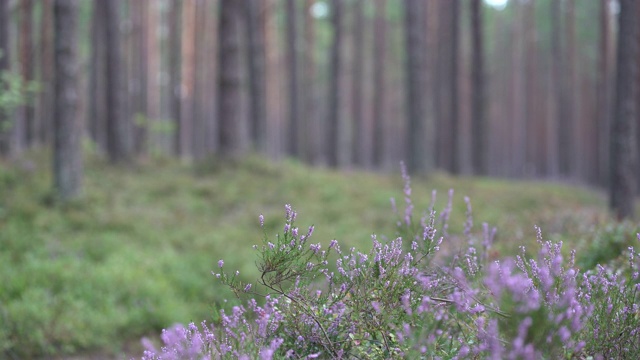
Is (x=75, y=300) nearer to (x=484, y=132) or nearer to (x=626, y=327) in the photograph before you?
(x=626, y=327)

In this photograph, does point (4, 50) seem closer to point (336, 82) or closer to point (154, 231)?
point (154, 231)

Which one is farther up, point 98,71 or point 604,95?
point 98,71

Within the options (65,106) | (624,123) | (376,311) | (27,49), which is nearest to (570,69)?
(624,123)

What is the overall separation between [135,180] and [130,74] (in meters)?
17.0

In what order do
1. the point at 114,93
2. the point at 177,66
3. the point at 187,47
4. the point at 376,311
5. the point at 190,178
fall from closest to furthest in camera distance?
1. the point at 376,311
2. the point at 190,178
3. the point at 114,93
4. the point at 177,66
5. the point at 187,47

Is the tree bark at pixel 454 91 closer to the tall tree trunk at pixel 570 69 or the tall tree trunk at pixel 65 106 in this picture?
the tall tree trunk at pixel 570 69

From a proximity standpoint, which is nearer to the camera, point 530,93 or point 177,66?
point 177,66

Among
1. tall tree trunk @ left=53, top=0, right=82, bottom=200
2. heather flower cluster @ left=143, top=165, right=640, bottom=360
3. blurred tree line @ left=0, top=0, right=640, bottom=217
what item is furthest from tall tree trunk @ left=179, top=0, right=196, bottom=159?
heather flower cluster @ left=143, top=165, right=640, bottom=360

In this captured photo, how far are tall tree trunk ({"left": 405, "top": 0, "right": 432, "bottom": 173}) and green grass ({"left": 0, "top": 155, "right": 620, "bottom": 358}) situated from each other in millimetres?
2089

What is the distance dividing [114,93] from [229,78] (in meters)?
3.28

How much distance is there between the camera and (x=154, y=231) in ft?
32.9

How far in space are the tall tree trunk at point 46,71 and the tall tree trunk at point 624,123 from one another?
51.6 feet

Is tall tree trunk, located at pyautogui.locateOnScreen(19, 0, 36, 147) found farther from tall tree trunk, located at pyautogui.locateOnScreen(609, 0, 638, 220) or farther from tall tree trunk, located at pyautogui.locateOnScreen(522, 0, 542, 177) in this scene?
tall tree trunk, located at pyautogui.locateOnScreen(522, 0, 542, 177)

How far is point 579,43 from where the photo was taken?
144 feet
